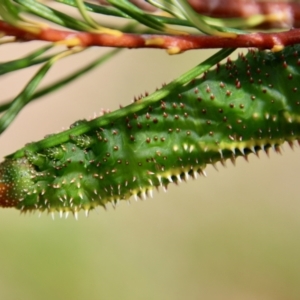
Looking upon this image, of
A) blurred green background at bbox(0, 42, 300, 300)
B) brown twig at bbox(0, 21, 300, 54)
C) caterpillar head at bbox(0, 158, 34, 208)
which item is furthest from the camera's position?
blurred green background at bbox(0, 42, 300, 300)

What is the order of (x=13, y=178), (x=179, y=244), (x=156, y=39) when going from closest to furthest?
(x=156, y=39)
(x=13, y=178)
(x=179, y=244)

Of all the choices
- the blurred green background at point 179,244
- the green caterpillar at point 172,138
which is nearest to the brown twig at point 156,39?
the green caterpillar at point 172,138

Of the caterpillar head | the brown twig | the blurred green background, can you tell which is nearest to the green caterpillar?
the caterpillar head

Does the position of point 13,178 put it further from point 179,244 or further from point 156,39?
point 179,244

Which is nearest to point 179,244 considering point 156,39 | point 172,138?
point 172,138

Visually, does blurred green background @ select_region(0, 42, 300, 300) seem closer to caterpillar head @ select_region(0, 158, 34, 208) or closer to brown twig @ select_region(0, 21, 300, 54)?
caterpillar head @ select_region(0, 158, 34, 208)

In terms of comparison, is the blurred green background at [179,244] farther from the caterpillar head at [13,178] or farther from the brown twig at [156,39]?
the brown twig at [156,39]

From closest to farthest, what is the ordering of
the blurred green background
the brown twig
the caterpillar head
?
the brown twig, the caterpillar head, the blurred green background
